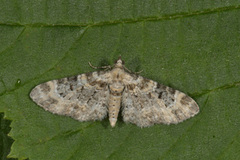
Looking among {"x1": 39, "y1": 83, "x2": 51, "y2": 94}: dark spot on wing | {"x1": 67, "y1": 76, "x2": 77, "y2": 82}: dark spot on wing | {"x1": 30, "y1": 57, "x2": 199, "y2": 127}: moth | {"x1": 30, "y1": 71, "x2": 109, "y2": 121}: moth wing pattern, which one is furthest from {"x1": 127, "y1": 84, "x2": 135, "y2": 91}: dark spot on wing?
{"x1": 39, "y1": 83, "x2": 51, "y2": 94}: dark spot on wing

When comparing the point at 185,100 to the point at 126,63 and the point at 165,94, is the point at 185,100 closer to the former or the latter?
the point at 165,94

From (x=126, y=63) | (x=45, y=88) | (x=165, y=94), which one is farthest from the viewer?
(x=126, y=63)

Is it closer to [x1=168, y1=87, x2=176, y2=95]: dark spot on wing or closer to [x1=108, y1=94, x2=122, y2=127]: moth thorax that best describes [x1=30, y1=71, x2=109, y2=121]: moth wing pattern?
[x1=108, y1=94, x2=122, y2=127]: moth thorax

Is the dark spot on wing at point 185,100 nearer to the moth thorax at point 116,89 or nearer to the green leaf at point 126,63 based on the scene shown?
the green leaf at point 126,63

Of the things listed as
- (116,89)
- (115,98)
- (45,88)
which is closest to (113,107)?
(115,98)

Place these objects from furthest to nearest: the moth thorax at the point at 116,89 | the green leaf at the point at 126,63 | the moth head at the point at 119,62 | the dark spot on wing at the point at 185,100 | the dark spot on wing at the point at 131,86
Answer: the dark spot on wing at the point at 131,86, the moth thorax at the point at 116,89, the moth head at the point at 119,62, the dark spot on wing at the point at 185,100, the green leaf at the point at 126,63

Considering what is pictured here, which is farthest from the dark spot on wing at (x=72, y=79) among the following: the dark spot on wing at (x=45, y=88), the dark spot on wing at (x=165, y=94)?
the dark spot on wing at (x=165, y=94)
